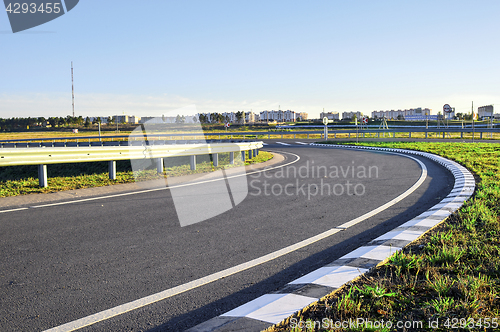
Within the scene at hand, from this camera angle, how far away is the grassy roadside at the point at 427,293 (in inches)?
108

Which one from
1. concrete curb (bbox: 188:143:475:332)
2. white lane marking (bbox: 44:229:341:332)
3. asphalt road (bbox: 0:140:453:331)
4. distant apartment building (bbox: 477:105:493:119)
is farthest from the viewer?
distant apartment building (bbox: 477:105:493:119)

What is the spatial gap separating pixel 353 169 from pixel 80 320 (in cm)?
1185

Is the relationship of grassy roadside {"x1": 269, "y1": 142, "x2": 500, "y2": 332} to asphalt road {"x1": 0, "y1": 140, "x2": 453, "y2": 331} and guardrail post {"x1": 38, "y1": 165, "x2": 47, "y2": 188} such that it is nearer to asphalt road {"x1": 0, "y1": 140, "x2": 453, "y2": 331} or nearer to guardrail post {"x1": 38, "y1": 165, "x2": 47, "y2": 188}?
asphalt road {"x1": 0, "y1": 140, "x2": 453, "y2": 331}

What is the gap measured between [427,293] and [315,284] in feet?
3.20

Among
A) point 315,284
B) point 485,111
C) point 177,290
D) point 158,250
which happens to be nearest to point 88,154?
point 158,250

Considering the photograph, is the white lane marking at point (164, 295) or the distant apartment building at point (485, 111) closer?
the white lane marking at point (164, 295)

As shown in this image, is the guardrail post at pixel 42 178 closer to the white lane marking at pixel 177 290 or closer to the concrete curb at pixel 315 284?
the white lane marking at pixel 177 290

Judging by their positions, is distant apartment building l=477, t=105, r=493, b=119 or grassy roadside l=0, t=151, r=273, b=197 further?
distant apartment building l=477, t=105, r=493, b=119

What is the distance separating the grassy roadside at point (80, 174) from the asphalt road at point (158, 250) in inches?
96.8

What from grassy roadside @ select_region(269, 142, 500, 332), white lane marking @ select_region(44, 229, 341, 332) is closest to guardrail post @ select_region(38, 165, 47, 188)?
white lane marking @ select_region(44, 229, 341, 332)

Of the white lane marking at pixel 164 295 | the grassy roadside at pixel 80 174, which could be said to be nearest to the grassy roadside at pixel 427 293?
the white lane marking at pixel 164 295

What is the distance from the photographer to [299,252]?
4.65 m

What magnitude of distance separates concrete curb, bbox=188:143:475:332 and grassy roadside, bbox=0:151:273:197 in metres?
7.94

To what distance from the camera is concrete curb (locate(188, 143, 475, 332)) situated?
9.36 ft
